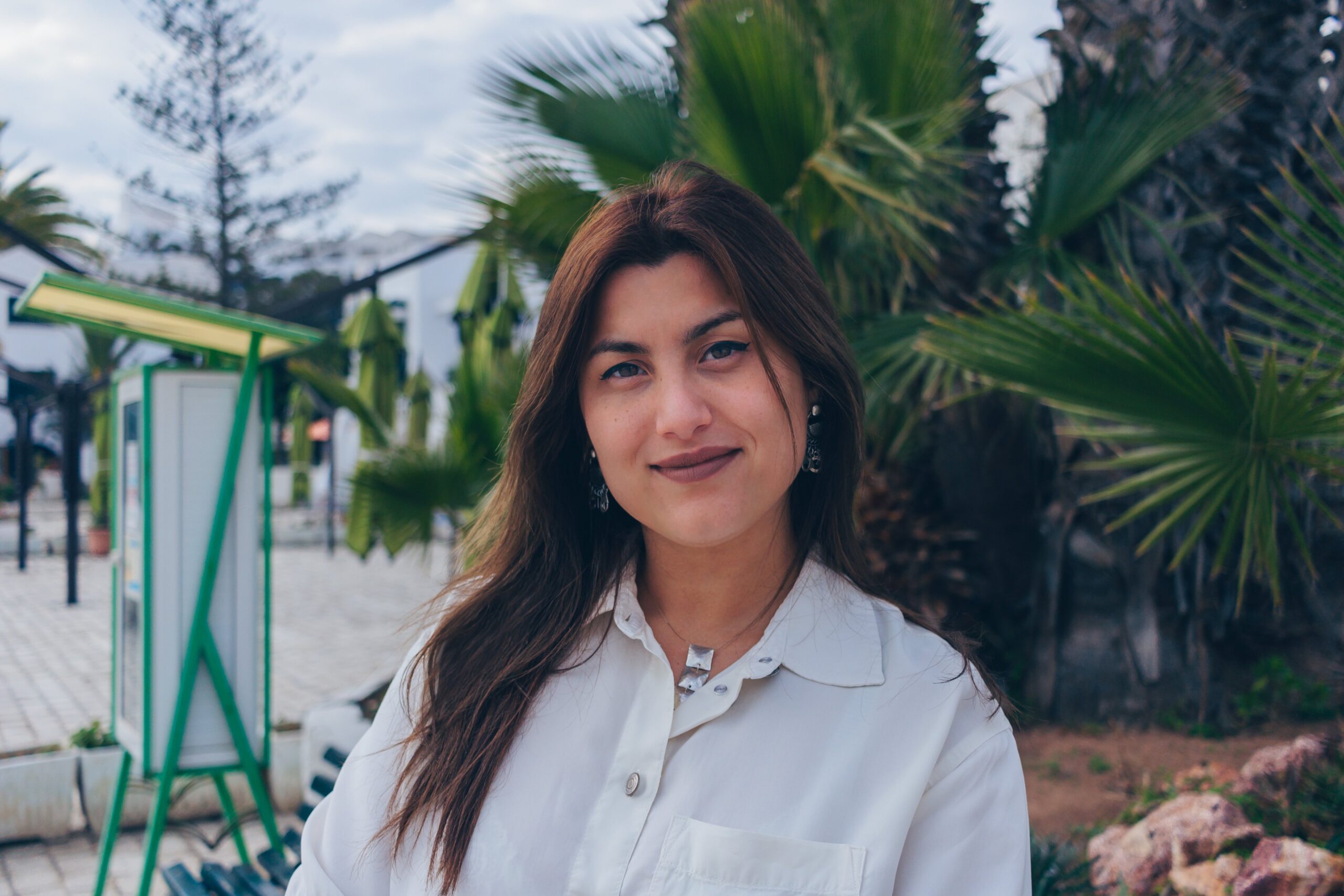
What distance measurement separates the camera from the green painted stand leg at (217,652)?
10.4 ft

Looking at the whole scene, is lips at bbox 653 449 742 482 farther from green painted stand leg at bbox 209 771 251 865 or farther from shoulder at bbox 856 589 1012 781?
green painted stand leg at bbox 209 771 251 865

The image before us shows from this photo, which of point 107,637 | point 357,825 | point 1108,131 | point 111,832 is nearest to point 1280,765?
point 1108,131

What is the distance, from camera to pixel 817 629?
147 centimetres

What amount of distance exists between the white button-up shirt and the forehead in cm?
44

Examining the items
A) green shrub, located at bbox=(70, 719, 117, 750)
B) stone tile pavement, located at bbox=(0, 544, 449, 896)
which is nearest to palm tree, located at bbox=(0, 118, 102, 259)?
stone tile pavement, located at bbox=(0, 544, 449, 896)

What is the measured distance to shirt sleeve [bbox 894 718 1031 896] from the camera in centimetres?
125

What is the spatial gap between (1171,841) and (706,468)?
7.64 feet

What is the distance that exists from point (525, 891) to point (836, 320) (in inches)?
36.7

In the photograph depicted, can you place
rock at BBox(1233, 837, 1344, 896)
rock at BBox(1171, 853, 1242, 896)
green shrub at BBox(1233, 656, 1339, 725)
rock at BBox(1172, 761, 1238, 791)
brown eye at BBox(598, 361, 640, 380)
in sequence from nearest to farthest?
1. brown eye at BBox(598, 361, 640, 380)
2. rock at BBox(1233, 837, 1344, 896)
3. rock at BBox(1171, 853, 1242, 896)
4. rock at BBox(1172, 761, 1238, 791)
5. green shrub at BBox(1233, 656, 1339, 725)

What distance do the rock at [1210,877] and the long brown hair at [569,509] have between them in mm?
1709

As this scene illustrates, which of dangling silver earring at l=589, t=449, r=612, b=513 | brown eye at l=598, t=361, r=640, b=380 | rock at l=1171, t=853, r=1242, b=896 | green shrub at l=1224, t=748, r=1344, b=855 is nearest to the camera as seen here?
brown eye at l=598, t=361, r=640, b=380

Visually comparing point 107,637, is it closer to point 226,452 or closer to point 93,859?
point 93,859

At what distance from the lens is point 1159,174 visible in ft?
15.2

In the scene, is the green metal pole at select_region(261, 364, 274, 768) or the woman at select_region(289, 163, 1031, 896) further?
the green metal pole at select_region(261, 364, 274, 768)
